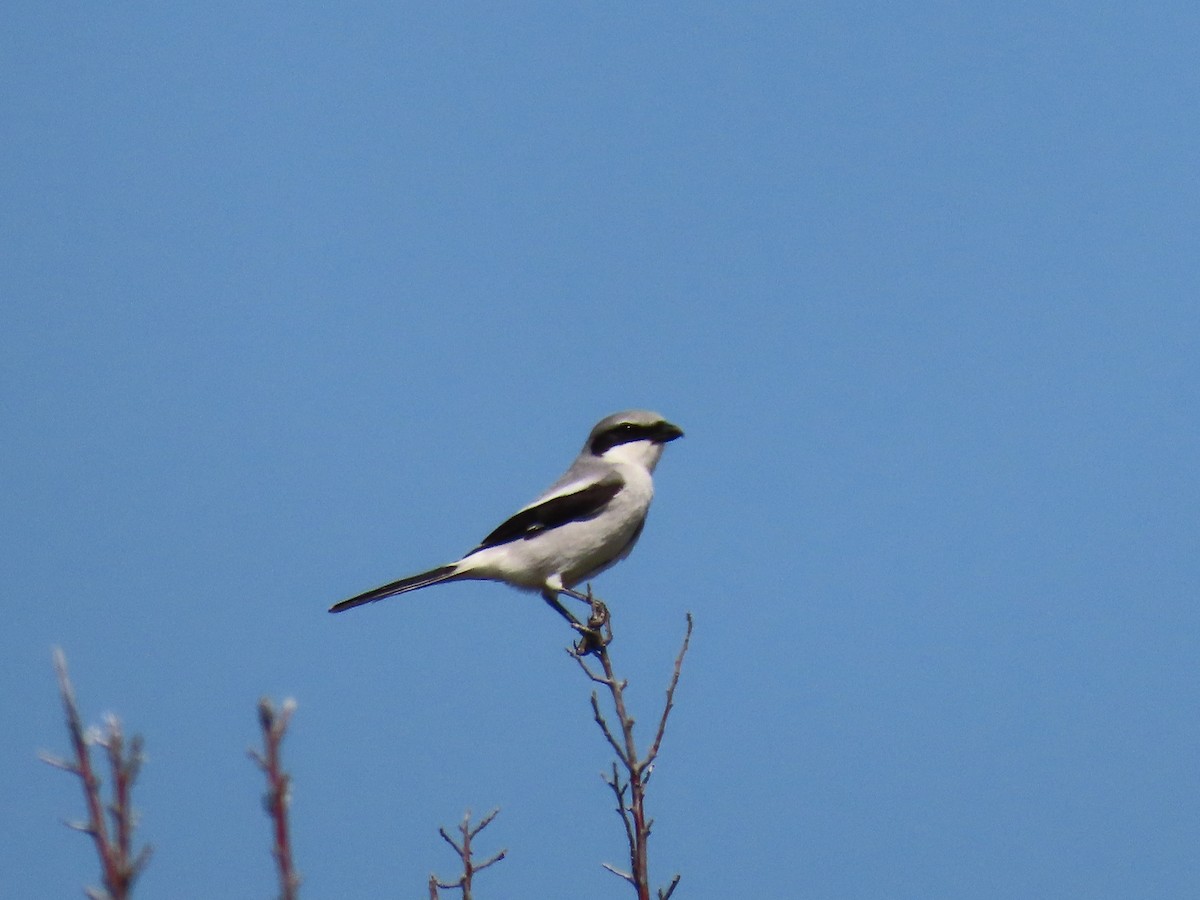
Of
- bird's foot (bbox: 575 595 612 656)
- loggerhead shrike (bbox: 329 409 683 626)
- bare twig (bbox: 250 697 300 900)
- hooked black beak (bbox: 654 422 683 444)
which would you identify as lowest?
bare twig (bbox: 250 697 300 900)

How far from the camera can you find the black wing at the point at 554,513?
22.1 ft

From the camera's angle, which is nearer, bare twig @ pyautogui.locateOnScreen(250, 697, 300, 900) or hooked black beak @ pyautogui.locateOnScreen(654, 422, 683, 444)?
bare twig @ pyautogui.locateOnScreen(250, 697, 300, 900)

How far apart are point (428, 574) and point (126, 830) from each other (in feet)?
17.7

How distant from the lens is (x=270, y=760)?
1278 millimetres

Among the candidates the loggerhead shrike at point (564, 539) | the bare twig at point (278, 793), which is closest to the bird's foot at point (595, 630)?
the loggerhead shrike at point (564, 539)

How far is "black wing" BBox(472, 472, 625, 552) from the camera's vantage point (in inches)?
266


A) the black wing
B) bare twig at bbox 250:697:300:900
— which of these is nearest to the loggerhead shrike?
the black wing

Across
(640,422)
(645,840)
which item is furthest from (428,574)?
(645,840)

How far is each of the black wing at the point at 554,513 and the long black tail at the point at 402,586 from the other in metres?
0.25

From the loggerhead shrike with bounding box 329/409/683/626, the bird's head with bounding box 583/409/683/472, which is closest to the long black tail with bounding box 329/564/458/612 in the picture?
the loggerhead shrike with bounding box 329/409/683/626

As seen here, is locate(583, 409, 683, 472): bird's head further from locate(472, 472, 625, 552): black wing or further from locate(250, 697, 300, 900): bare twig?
locate(250, 697, 300, 900): bare twig

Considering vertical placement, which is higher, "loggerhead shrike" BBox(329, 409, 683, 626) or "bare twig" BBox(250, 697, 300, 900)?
"loggerhead shrike" BBox(329, 409, 683, 626)

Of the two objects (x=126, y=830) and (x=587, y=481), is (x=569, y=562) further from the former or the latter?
(x=126, y=830)

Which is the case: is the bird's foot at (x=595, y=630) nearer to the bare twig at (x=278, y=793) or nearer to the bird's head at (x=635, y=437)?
the bird's head at (x=635, y=437)
